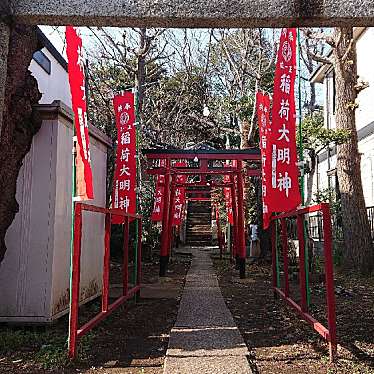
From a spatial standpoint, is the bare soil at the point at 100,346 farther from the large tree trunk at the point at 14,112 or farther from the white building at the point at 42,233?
the large tree trunk at the point at 14,112

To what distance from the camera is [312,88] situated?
92.6ft

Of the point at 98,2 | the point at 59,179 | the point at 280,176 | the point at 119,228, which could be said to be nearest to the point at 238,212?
the point at 119,228

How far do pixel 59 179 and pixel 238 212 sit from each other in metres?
7.46

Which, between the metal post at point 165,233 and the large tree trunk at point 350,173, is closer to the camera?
the large tree trunk at point 350,173

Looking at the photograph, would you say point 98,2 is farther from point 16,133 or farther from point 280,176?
point 280,176

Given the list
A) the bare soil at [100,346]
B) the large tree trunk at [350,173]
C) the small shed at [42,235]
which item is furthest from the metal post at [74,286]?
the large tree trunk at [350,173]

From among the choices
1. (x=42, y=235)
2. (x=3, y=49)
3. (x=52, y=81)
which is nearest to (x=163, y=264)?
(x=52, y=81)

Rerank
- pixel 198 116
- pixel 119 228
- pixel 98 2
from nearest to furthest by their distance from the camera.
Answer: pixel 98 2
pixel 119 228
pixel 198 116

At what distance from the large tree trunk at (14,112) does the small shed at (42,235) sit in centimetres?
70

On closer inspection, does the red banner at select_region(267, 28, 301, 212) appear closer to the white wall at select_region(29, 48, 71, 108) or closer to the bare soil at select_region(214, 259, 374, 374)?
the bare soil at select_region(214, 259, 374, 374)

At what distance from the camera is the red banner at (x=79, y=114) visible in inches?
189

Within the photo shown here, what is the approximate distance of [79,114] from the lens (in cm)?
495

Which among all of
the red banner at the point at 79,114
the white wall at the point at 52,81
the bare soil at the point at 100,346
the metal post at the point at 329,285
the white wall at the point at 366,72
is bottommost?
the bare soil at the point at 100,346

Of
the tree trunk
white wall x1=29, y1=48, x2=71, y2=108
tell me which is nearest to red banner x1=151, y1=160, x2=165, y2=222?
white wall x1=29, y1=48, x2=71, y2=108
